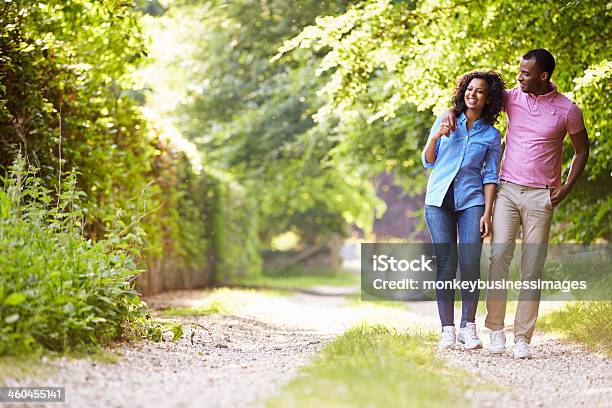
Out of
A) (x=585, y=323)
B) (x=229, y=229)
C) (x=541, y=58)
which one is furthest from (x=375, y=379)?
(x=229, y=229)

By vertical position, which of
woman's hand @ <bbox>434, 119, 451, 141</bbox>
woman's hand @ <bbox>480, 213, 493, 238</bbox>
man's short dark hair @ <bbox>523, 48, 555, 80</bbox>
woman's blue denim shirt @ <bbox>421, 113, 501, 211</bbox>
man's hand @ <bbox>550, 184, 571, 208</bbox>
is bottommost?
woman's hand @ <bbox>480, 213, 493, 238</bbox>

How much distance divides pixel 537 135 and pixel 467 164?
0.49 meters

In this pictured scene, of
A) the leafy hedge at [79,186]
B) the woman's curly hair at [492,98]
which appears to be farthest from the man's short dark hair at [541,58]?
the leafy hedge at [79,186]

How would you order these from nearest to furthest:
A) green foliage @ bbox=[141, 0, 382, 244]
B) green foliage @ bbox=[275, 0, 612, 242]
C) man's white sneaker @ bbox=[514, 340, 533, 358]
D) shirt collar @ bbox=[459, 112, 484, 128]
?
man's white sneaker @ bbox=[514, 340, 533, 358]
shirt collar @ bbox=[459, 112, 484, 128]
green foliage @ bbox=[275, 0, 612, 242]
green foliage @ bbox=[141, 0, 382, 244]

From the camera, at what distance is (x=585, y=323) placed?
260 inches

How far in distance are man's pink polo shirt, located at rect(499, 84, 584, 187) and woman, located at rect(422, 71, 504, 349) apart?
0.37ft

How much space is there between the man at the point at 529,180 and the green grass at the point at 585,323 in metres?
0.82

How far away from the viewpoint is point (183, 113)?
1908cm

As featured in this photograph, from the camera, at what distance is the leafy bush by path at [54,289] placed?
429 cm

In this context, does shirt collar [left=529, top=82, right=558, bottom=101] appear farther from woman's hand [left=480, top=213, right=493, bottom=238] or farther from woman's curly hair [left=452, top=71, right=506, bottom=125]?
woman's hand [left=480, top=213, right=493, bottom=238]

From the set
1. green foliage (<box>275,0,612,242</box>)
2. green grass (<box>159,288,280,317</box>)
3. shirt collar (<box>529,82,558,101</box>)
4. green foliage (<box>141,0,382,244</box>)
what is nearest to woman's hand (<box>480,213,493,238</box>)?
shirt collar (<box>529,82,558,101</box>)

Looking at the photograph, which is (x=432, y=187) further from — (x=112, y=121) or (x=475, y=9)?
(x=112, y=121)

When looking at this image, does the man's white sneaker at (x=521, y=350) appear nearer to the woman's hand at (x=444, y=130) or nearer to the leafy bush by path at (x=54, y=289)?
the woman's hand at (x=444, y=130)

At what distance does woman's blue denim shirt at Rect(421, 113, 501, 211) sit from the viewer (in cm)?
547
